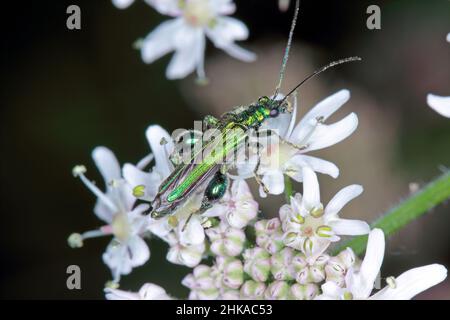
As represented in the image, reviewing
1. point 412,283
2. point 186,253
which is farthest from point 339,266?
point 186,253

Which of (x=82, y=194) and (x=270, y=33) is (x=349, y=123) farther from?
(x=82, y=194)

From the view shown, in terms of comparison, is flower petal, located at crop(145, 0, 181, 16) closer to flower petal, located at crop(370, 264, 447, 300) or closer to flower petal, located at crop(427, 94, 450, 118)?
flower petal, located at crop(427, 94, 450, 118)

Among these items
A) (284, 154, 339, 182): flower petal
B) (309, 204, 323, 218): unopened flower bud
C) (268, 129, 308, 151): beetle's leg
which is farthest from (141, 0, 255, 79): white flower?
(309, 204, 323, 218): unopened flower bud

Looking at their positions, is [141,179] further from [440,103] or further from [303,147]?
[440,103]

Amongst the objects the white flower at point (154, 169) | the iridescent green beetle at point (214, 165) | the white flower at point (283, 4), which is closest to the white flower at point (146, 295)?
the iridescent green beetle at point (214, 165)

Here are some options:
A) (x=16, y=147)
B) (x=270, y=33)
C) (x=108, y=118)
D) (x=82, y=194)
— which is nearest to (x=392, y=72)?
(x=270, y=33)

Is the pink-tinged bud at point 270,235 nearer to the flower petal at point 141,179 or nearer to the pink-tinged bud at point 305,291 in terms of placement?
the pink-tinged bud at point 305,291

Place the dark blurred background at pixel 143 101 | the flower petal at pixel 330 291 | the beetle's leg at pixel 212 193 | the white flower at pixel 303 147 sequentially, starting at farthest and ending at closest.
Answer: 1. the dark blurred background at pixel 143 101
2. the white flower at pixel 303 147
3. the beetle's leg at pixel 212 193
4. the flower petal at pixel 330 291
